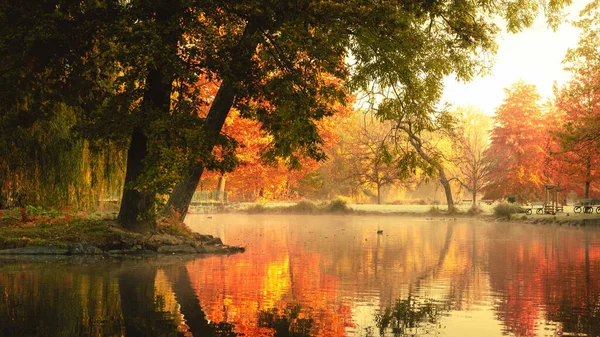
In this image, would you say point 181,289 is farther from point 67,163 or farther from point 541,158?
point 541,158

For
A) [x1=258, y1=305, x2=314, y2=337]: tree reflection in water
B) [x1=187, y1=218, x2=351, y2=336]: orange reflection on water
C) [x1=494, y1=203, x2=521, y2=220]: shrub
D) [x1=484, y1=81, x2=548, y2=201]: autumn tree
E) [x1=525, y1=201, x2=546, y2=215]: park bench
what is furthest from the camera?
[x1=484, y1=81, x2=548, y2=201]: autumn tree

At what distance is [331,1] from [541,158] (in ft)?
165

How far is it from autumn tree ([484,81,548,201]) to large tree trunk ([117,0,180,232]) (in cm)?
4551

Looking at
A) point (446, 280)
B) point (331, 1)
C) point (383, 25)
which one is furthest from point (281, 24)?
point (446, 280)

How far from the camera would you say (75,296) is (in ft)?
Answer: 36.2

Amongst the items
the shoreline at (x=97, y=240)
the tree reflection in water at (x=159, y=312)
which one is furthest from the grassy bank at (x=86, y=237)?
the tree reflection in water at (x=159, y=312)

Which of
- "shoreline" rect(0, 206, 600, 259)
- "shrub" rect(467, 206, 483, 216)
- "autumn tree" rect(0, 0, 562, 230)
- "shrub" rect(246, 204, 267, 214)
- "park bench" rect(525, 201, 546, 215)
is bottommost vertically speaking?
"shoreline" rect(0, 206, 600, 259)

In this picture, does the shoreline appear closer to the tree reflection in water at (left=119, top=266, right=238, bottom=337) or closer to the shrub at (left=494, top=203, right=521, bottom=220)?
the tree reflection in water at (left=119, top=266, right=238, bottom=337)

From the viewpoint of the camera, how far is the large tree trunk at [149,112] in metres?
15.2

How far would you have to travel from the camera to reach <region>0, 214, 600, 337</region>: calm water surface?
8758 mm

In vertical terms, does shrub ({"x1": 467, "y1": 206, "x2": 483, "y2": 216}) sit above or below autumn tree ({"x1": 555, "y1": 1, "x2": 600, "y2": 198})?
below

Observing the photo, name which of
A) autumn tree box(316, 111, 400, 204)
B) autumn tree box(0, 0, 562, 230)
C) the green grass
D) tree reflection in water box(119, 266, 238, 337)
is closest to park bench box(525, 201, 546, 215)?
autumn tree box(316, 111, 400, 204)

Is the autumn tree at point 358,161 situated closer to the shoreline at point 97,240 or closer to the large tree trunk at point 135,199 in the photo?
the shoreline at point 97,240

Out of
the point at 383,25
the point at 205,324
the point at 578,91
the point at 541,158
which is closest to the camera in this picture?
the point at 205,324
